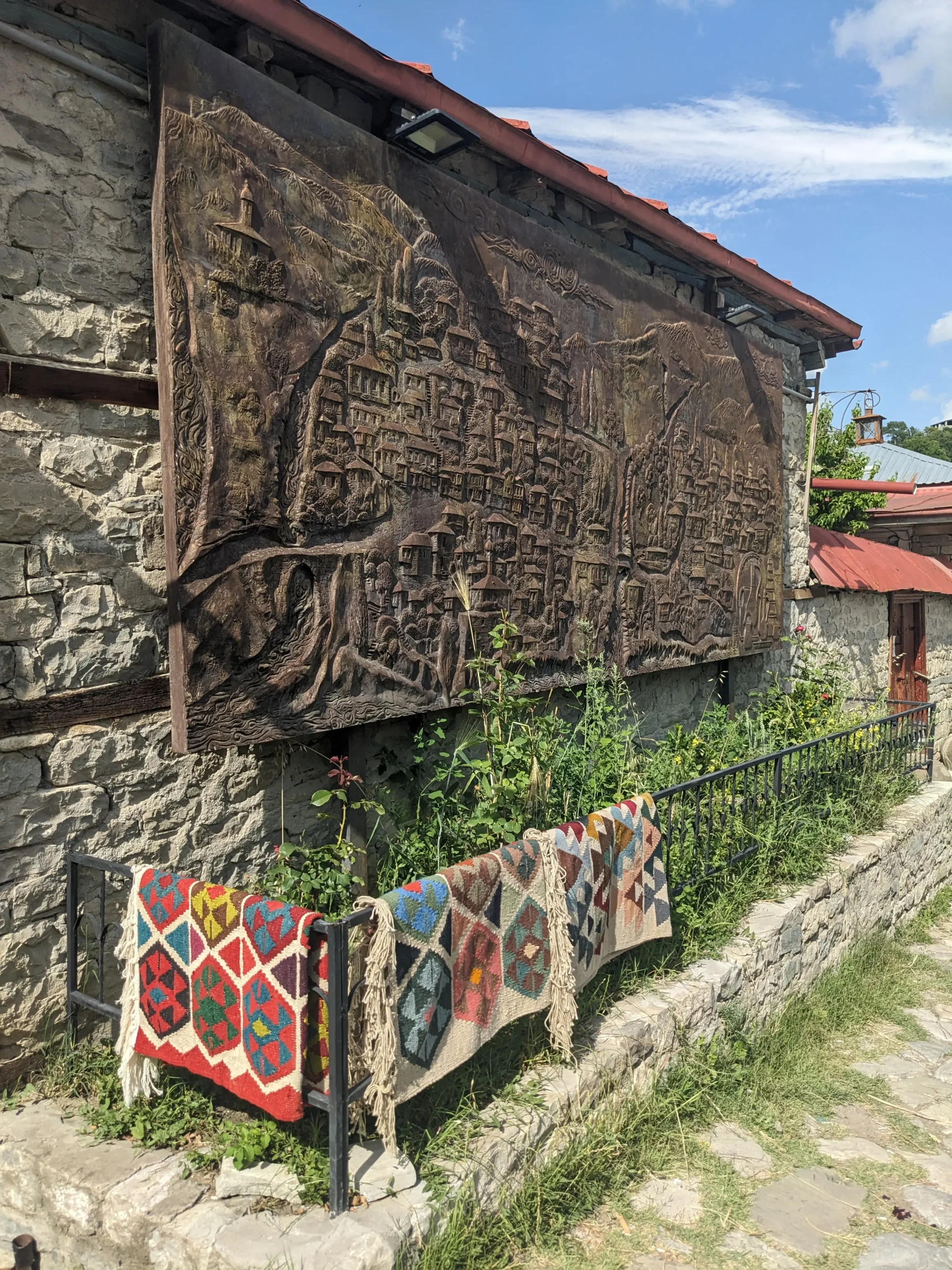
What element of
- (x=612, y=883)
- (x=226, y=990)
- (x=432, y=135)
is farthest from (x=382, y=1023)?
(x=432, y=135)

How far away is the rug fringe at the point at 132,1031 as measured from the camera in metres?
2.55

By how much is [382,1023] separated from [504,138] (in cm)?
366

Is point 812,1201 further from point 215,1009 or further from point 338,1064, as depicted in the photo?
point 215,1009

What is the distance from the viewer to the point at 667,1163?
10.1 ft

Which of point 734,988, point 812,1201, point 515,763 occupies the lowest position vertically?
point 812,1201

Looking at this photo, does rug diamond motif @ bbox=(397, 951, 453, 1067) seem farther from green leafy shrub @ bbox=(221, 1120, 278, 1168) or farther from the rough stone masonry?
the rough stone masonry

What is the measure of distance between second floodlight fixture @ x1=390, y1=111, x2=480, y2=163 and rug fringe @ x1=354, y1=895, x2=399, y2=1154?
287 centimetres

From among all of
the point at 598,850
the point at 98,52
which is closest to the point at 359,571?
the point at 598,850

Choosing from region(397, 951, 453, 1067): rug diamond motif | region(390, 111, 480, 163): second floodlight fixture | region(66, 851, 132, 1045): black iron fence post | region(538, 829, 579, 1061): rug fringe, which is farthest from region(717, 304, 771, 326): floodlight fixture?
region(66, 851, 132, 1045): black iron fence post

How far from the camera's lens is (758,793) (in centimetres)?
491

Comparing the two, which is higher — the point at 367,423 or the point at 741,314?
the point at 741,314

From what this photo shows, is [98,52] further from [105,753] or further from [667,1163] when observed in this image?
[667,1163]

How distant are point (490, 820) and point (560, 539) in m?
1.81

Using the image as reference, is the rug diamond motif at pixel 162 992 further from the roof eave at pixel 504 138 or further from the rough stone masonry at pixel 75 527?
the roof eave at pixel 504 138
